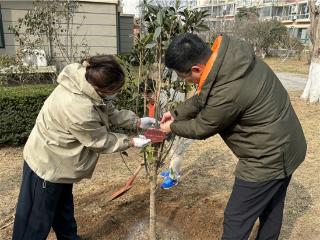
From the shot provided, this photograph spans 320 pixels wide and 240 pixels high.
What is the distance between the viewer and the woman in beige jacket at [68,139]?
1987mm

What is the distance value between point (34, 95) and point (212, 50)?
141 inches

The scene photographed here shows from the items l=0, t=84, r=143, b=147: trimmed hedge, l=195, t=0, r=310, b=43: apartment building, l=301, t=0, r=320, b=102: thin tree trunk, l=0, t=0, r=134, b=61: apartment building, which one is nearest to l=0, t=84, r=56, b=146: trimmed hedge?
l=0, t=84, r=143, b=147: trimmed hedge

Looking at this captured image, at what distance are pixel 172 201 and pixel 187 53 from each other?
209 cm

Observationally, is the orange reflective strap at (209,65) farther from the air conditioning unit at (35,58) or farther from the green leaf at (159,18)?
the air conditioning unit at (35,58)

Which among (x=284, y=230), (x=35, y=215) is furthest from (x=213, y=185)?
(x=35, y=215)

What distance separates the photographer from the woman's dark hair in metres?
1.95

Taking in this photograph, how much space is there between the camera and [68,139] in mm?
2109

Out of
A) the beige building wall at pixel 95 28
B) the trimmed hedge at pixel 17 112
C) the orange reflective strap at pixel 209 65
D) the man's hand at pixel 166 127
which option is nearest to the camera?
the orange reflective strap at pixel 209 65

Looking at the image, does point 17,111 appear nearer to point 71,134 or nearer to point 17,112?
point 17,112

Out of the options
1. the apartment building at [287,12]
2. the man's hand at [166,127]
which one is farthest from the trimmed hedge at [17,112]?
the apartment building at [287,12]

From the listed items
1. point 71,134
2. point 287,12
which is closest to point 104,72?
point 71,134

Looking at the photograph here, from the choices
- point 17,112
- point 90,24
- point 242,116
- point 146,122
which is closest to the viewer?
point 242,116

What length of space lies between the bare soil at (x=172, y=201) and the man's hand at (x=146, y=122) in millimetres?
1053

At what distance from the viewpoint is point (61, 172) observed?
7.18ft
